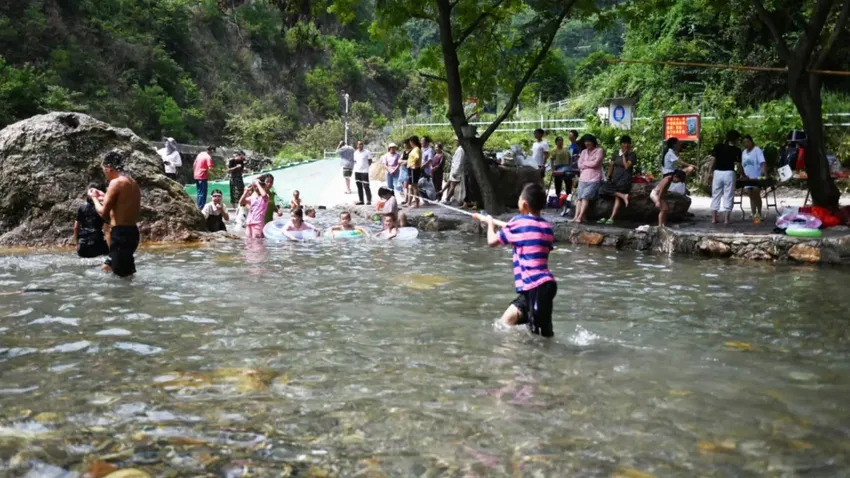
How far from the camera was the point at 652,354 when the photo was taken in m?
6.47

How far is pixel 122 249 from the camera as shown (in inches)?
378

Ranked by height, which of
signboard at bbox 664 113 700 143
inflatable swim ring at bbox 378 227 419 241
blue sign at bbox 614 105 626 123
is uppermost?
blue sign at bbox 614 105 626 123

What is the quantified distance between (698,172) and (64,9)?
36062mm

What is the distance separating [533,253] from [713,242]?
7.03m

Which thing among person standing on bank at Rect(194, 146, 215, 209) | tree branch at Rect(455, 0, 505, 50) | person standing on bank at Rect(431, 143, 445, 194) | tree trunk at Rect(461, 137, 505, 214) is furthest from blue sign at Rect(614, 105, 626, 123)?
person standing on bank at Rect(194, 146, 215, 209)

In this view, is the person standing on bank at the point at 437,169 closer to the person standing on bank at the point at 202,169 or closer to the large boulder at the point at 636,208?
the person standing on bank at the point at 202,169

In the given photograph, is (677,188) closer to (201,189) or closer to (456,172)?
(456,172)

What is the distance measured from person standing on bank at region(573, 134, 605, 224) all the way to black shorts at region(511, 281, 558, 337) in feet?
26.6

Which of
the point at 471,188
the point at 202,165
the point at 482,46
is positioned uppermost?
the point at 482,46

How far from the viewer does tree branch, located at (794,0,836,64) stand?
43.4ft

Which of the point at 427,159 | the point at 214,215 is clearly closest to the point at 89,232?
the point at 214,215

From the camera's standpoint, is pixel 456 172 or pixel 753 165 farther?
pixel 456 172

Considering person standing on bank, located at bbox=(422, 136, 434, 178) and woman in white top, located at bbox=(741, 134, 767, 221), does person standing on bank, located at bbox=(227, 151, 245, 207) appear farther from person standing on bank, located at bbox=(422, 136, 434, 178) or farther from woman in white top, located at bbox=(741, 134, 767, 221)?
woman in white top, located at bbox=(741, 134, 767, 221)

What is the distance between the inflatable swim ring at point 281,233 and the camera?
50.1ft
